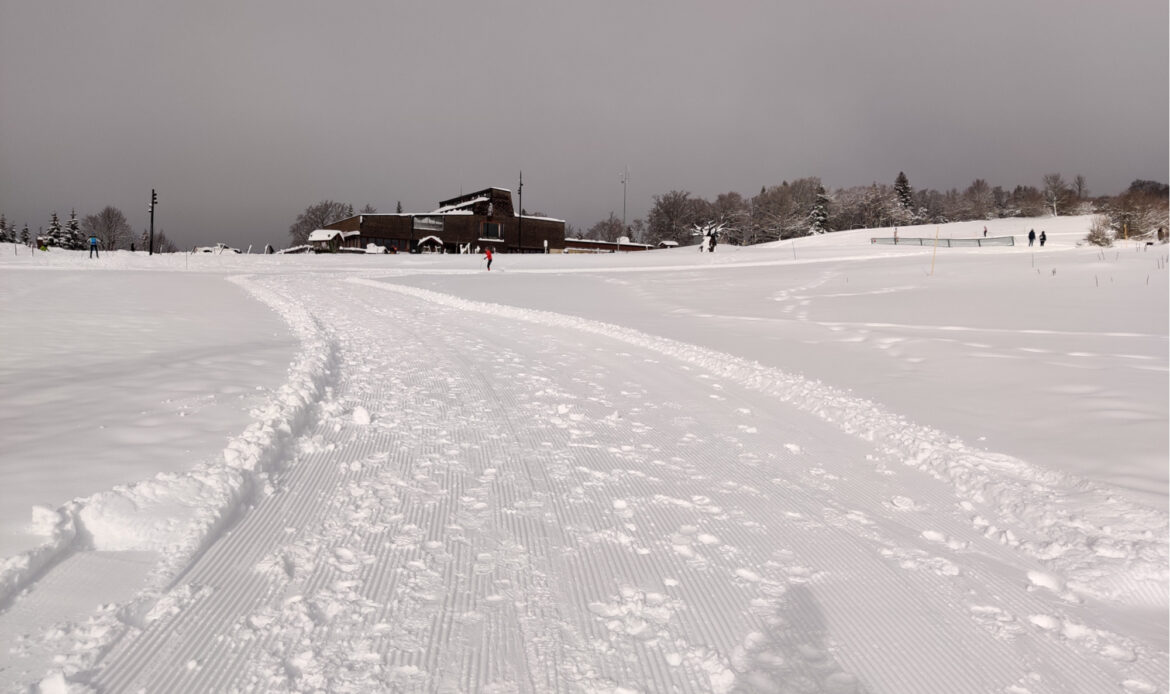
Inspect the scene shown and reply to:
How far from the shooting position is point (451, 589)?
3.12 metres

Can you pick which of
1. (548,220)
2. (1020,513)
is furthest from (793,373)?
(548,220)

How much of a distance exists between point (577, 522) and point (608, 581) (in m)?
0.74

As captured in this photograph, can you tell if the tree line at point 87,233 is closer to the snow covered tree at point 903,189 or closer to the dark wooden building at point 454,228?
the dark wooden building at point 454,228

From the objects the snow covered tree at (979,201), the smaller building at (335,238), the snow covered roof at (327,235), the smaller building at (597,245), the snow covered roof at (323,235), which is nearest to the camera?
the smaller building at (335,238)

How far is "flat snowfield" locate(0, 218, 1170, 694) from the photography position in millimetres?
2664

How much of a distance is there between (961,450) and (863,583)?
3.07 m

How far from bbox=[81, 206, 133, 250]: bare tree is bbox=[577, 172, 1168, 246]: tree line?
9847cm

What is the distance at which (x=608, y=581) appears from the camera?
325cm

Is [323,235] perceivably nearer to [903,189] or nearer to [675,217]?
[675,217]

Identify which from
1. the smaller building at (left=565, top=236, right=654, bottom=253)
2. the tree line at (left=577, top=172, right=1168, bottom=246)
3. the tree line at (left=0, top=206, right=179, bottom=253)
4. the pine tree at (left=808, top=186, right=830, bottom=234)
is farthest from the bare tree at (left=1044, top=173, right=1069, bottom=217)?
the tree line at (left=0, top=206, right=179, bottom=253)

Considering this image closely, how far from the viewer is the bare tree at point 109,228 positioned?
117 metres

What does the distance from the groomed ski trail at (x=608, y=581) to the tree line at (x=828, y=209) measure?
309 ft

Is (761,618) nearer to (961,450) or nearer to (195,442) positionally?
(961,450)

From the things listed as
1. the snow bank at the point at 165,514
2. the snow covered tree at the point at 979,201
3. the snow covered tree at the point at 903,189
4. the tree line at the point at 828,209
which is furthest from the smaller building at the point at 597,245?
the snow bank at the point at 165,514
